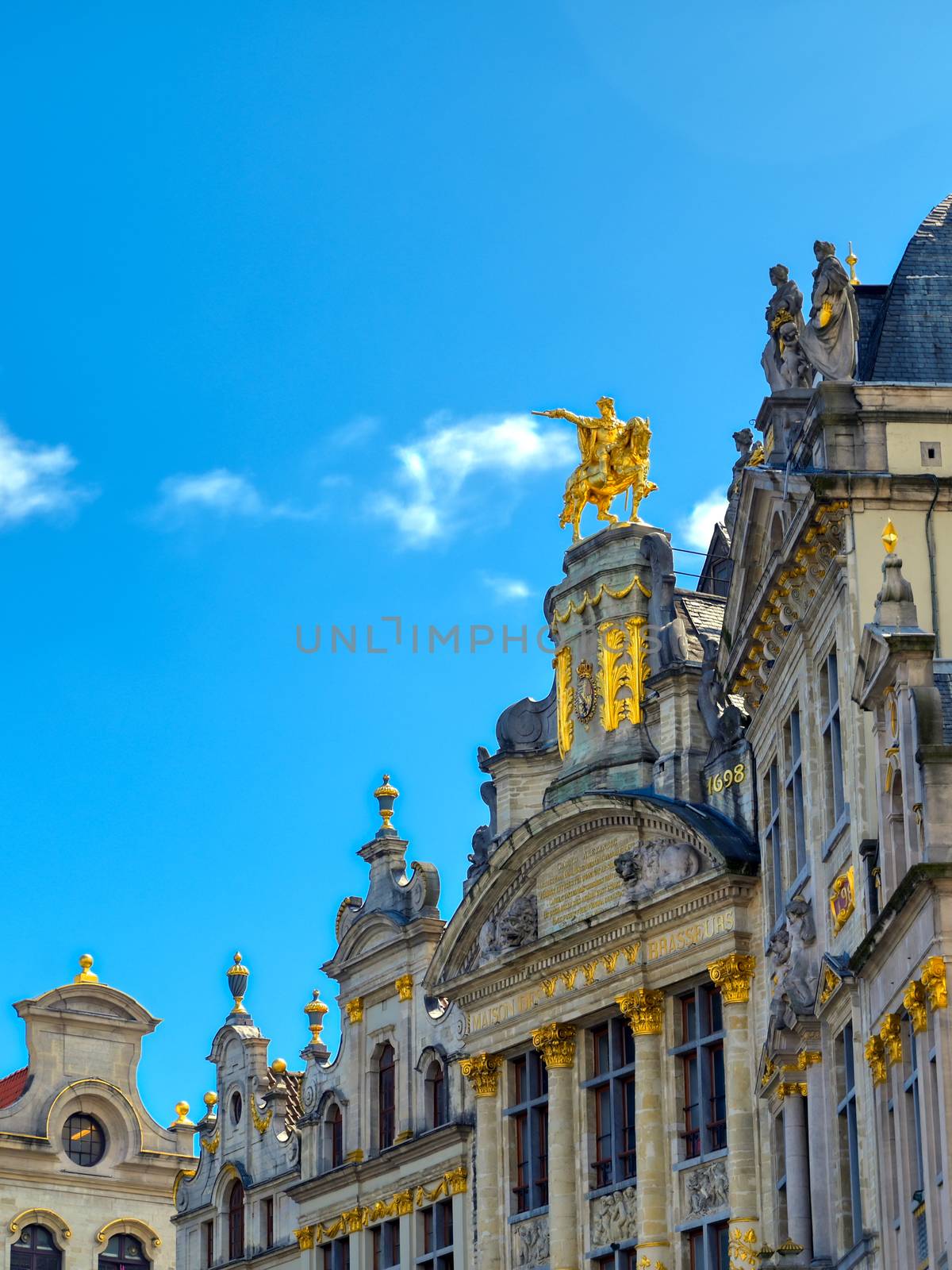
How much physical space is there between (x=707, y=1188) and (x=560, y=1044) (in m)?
4.11

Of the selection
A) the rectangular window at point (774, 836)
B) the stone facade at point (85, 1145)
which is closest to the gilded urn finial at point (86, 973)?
the stone facade at point (85, 1145)

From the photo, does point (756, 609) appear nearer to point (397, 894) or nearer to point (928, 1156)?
point (928, 1156)

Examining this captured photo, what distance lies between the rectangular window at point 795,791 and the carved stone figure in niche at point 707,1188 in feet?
17.8

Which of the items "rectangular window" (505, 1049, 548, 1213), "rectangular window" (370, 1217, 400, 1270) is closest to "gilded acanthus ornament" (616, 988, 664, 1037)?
"rectangular window" (505, 1049, 548, 1213)

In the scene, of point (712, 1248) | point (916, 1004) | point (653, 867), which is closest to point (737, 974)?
point (653, 867)

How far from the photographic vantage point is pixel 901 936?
84.5ft

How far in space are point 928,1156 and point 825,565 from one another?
8.59 meters

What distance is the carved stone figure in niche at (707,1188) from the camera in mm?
36156

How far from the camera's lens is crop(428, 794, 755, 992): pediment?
124 feet

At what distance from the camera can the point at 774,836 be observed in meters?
34.5

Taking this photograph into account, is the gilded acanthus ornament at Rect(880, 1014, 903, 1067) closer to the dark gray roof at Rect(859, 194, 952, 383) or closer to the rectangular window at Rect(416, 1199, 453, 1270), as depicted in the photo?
the dark gray roof at Rect(859, 194, 952, 383)

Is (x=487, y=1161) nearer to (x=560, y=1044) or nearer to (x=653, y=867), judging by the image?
(x=560, y=1044)

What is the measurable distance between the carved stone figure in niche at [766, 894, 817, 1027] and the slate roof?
30.0 metres

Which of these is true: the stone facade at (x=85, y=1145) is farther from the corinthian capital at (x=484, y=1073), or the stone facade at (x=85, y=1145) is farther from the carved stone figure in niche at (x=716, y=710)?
the carved stone figure in niche at (x=716, y=710)
